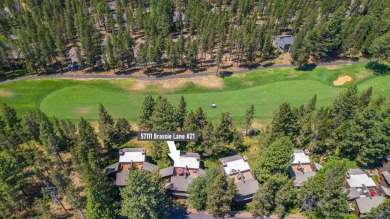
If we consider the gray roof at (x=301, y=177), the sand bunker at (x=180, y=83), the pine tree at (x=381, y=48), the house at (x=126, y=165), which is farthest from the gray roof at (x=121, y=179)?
the pine tree at (x=381, y=48)

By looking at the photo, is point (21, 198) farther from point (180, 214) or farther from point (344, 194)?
point (344, 194)

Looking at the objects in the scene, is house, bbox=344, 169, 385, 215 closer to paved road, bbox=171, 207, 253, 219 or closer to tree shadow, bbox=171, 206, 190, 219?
paved road, bbox=171, 207, 253, 219

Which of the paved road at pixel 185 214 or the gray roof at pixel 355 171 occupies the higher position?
the gray roof at pixel 355 171

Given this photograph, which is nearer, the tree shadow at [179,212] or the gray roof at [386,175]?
the tree shadow at [179,212]

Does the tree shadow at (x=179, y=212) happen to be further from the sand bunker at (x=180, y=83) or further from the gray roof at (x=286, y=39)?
the gray roof at (x=286, y=39)

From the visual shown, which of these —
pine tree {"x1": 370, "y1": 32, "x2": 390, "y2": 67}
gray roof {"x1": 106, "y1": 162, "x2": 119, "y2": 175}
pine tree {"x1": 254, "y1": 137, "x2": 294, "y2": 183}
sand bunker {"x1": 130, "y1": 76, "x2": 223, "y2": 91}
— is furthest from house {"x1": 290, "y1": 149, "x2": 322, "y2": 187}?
pine tree {"x1": 370, "y1": 32, "x2": 390, "y2": 67}

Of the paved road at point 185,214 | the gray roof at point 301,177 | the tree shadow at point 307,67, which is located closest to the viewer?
the paved road at point 185,214

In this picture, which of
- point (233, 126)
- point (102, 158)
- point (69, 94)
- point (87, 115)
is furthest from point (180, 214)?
point (69, 94)
